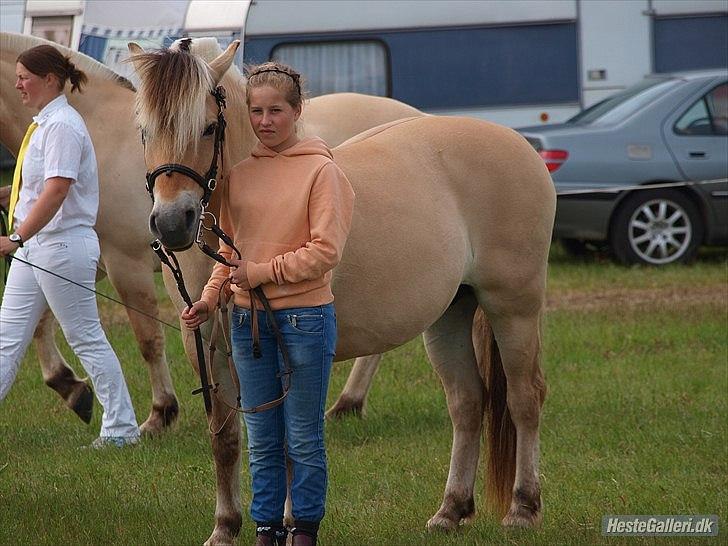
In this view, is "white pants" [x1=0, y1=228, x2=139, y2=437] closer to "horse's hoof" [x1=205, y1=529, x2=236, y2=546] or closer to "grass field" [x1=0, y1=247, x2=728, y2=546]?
"grass field" [x1=0, y1=247, x2=728, y2=546]

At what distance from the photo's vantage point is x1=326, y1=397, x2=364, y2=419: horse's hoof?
24.1 ft

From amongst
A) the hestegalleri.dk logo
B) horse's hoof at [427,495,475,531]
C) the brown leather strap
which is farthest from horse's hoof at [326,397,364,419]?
the brown leather strap

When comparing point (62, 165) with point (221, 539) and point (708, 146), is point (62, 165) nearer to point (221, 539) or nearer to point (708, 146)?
point (221, 539)

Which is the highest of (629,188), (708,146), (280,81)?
(280,81)

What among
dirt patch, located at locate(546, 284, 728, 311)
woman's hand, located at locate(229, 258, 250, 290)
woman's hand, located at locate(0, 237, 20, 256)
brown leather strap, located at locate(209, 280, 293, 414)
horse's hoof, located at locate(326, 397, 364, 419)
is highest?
woman's hand, located at locate(229, 258, 250, 290)

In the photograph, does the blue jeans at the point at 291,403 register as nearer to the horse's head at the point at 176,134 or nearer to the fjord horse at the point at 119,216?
the horse's head at the point at 176,134

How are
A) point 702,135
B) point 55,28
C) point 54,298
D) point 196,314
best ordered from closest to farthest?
point 196,314
point 54,298
point 702,135
point 55,28

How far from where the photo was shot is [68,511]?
532cm

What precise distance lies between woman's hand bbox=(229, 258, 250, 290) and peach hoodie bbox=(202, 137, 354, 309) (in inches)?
0.6

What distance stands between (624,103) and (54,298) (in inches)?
306

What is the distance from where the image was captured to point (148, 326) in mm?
7172

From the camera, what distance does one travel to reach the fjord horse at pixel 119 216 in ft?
22.9

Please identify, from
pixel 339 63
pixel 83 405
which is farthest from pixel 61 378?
pixel 339 63

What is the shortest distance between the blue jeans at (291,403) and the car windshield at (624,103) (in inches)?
345
